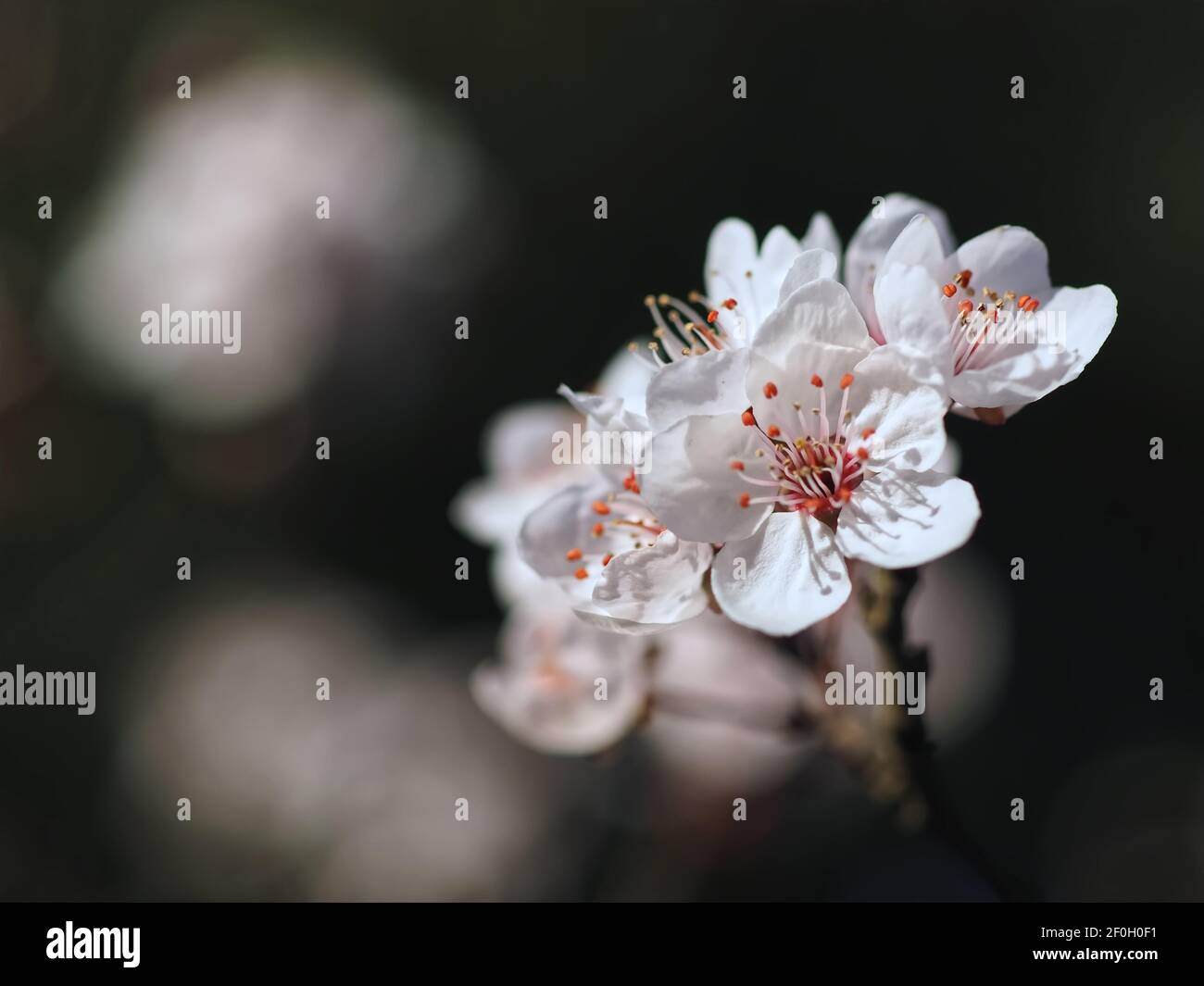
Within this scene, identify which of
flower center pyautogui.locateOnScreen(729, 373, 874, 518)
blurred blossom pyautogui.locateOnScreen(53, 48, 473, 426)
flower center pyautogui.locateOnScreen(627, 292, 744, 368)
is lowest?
flower center pyautogui.locateOnScreen(729, 373, 874, 518)

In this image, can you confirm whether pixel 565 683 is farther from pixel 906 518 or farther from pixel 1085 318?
pixel 1085 318

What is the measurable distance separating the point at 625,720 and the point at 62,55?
5.61ft

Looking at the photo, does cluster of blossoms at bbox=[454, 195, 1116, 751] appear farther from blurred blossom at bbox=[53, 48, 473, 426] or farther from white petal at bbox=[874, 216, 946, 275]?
blurred blossom at bbox=[53, 48, 473, 426]

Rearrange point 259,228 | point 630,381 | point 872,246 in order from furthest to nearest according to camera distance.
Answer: point 259,228, point 630,381, point 872,246

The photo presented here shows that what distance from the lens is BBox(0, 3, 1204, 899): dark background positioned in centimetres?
184

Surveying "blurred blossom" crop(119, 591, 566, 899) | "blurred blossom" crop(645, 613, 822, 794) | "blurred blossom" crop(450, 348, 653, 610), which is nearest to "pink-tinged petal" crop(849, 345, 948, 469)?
"blurred blossom" crop(645, 613, 822, 794)

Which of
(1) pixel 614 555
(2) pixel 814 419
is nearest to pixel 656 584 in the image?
(1) pixel 614 555

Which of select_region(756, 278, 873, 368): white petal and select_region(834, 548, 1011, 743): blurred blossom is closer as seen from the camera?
select_region(756, 278, 873, 368): white petal

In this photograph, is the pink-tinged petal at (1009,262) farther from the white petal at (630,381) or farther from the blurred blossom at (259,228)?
the blurred blossom at (259,228)

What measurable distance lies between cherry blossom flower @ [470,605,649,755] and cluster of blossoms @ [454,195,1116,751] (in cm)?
19

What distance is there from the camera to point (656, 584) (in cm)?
85

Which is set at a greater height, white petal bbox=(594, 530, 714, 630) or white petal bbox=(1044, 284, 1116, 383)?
white petal bbox=(1044, 284, 1116, 383)

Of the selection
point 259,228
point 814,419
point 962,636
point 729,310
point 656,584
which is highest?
point 259,228

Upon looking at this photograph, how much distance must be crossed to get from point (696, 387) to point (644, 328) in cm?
132
